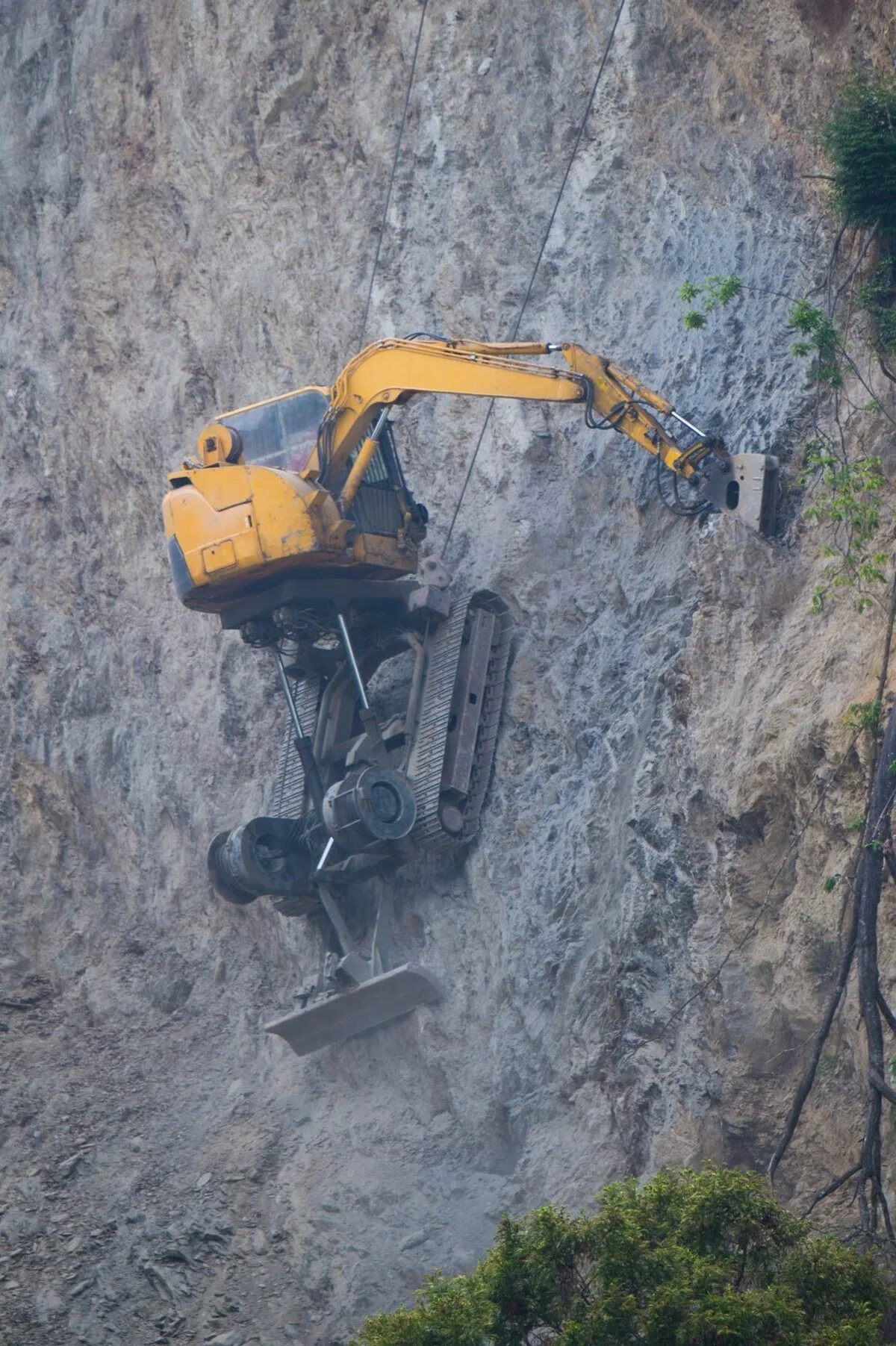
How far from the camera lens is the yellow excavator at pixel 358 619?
15023 millimetres

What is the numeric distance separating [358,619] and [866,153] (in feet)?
17.3

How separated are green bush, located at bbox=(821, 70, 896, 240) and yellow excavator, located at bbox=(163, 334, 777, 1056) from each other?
1901mm

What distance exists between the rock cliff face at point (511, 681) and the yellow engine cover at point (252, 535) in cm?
137

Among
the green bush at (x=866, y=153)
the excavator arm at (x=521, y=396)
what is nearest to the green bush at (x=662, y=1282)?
the excavator arm at (x=521, y=396)

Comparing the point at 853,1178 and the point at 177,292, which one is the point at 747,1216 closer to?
the point at 853,1178

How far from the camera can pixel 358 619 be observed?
16.2 m

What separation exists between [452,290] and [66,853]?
20.8 ft

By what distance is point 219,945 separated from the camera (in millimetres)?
17719

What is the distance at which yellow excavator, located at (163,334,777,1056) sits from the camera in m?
15.0

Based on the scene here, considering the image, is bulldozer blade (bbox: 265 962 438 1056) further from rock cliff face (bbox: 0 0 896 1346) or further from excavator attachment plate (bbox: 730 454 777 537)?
excavator attachment plate (bbox: 730 454 777 537)

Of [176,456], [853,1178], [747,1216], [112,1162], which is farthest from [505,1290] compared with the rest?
[176,456]

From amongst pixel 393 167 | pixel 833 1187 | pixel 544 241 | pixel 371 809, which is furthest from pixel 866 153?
pixel 833 1187

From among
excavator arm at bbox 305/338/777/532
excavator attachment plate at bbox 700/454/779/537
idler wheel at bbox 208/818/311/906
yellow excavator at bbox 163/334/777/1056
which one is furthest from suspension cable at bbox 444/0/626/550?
excavator attachment plate at bbox 700/454/779/537

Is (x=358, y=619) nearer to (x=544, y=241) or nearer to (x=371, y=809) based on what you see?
(x=371, y=809)
